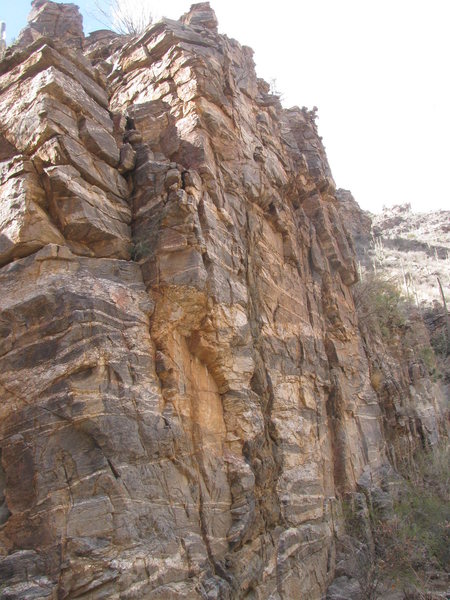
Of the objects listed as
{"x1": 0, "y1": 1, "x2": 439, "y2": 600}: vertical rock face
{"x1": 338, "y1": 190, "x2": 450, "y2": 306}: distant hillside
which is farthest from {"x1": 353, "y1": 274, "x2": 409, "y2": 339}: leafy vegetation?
{"x1": 338, "y1": 190, "x2": 450, "y2": 306}: distant hillside

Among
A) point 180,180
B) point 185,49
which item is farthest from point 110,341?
point 185,49

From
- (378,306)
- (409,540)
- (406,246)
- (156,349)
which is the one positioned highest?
(406,246)

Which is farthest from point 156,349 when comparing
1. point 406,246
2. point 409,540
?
point 406,246

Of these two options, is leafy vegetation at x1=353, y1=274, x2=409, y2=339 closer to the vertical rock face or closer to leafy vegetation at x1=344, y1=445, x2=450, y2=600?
leafy vegetation at x1=344, y1=445, x2=450, y2=600

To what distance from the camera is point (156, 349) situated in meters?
9.16

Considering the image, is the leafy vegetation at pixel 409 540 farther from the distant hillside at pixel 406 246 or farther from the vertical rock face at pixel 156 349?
the distant hillside at pixel 406 246

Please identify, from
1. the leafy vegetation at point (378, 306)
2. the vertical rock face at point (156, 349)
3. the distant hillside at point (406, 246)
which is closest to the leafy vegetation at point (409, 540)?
the vertical rock face at point (156, 349)

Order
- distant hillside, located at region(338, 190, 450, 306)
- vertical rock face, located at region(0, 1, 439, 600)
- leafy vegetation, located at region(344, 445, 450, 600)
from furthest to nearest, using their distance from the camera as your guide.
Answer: distant hillside, located at region(338, 190, 450, 306) → leafy vegetation, located at region(344, 445, 450, 600) → vertical rock face, located at region(0, 1, 439, 600)

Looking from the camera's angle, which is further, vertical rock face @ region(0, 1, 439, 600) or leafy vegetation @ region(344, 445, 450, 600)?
leafy vegetation @ region(344, 445, 450, 600)

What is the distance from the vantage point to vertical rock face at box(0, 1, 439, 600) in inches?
292

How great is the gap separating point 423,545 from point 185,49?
1500cm

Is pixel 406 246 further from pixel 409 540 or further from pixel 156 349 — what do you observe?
pixel 156 349

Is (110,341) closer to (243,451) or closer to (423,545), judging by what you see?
(243,451)

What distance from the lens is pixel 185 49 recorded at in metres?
14.1
